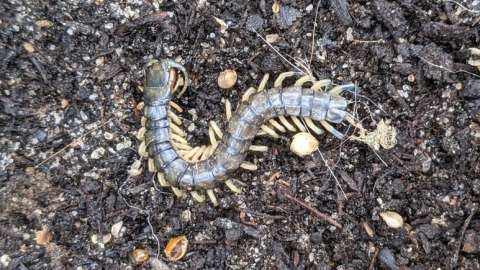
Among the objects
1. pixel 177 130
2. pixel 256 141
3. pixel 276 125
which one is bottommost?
pixel 256 141

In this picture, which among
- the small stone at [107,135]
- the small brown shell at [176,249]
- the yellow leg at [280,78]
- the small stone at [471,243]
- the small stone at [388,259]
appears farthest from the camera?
the small stone at [107,135]

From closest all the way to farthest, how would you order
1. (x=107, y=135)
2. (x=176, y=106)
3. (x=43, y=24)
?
1. (x=43, y=24)
2. (x=107, y=135)
3. (x=176, y=106)

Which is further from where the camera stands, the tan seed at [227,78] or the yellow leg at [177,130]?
the yellow leg at [177,130]

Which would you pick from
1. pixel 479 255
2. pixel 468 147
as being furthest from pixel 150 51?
pixel 479 255

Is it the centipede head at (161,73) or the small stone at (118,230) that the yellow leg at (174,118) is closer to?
the centipede head at (161,73)

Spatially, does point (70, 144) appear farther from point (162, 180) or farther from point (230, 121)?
point (230, 121)

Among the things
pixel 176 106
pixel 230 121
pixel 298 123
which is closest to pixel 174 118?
pixel 176 106

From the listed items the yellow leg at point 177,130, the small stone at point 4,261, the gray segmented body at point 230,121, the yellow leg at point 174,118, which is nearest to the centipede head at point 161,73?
the gray segmented body at point 230,121
